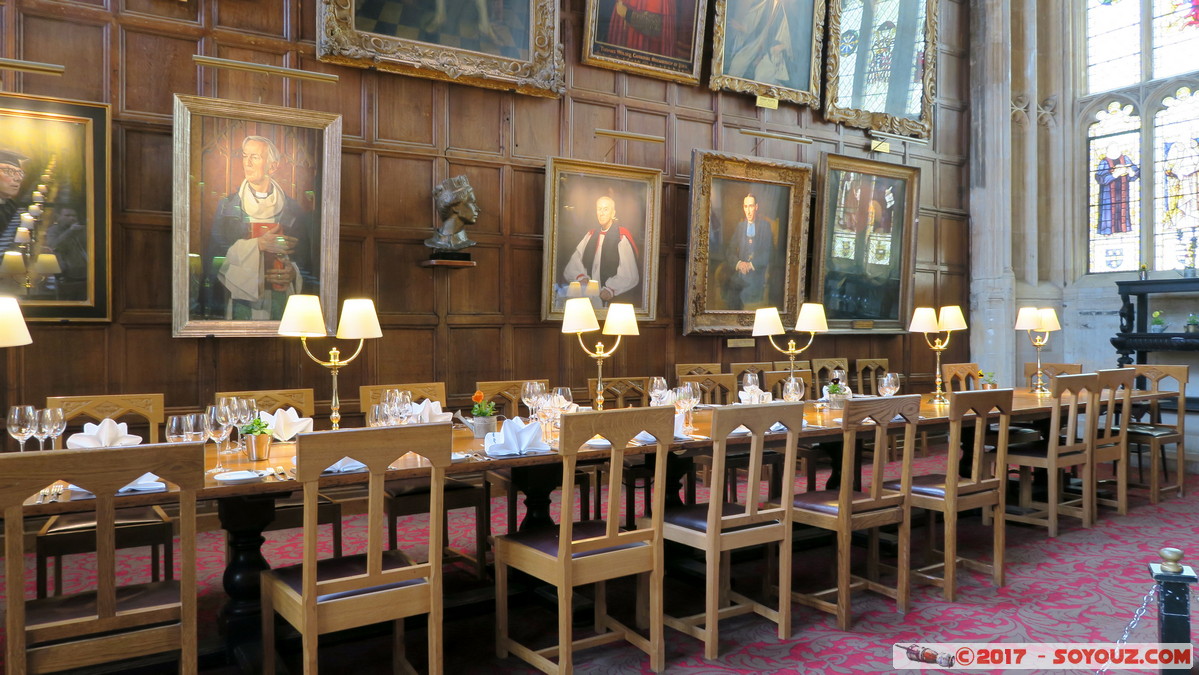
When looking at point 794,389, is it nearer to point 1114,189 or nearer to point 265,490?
point 265,490

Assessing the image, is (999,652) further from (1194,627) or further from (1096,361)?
(1096,361)

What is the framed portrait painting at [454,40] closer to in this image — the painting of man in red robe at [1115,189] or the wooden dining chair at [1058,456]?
the wooden dining chair at [1058,456]

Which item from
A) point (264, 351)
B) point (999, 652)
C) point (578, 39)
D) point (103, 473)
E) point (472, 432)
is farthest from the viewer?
point (578, 39)

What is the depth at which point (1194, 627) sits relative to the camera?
3742 mm

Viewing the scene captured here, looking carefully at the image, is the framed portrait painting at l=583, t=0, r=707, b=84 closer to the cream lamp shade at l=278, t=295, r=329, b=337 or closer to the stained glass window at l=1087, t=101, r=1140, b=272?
the cream lamp shade at l=278, t=295, r=329, b=337

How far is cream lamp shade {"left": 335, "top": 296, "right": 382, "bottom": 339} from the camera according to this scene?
4113mm

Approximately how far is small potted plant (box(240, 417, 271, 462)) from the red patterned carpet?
889mm

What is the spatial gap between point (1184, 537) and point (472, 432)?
15.4ft

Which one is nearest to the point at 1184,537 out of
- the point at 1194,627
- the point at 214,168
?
the point at 1194,627

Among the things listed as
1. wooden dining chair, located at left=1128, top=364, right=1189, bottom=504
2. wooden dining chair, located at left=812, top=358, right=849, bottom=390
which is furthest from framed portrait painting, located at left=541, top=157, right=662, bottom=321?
wooden dining chair, located at left=1128, top=364, right=1189, bottom=504

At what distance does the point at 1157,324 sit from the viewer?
9.31m

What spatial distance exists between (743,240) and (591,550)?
5.42 metres

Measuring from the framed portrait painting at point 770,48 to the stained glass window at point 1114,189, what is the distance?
4.35 metres

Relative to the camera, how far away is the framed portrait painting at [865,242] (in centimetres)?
871
